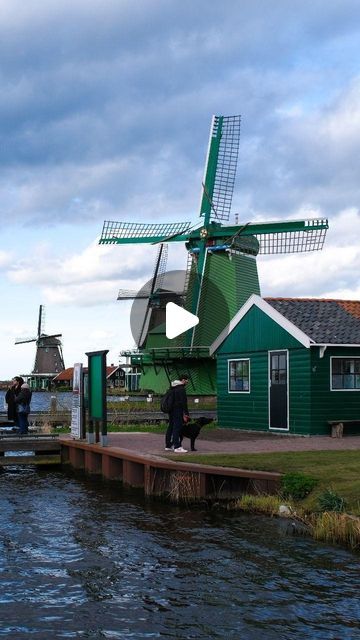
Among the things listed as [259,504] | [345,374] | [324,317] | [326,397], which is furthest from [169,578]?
[324,317]

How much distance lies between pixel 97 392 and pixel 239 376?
678 centimetres

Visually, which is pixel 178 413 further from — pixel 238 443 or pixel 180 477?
pixel 238 443

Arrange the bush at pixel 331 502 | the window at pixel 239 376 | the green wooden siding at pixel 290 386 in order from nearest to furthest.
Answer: the bush at pixel 331 502 < the green wooden siding at pixel 290 386 < the window at pixel 239 376

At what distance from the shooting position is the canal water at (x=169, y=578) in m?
7.71

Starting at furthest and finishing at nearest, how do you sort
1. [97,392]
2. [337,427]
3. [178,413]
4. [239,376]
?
[239,376] → [337,427] → [97,392] → [178,413]

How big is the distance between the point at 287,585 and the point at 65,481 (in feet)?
33.1

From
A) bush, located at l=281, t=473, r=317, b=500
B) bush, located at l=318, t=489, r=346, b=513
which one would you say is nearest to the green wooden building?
bush, located at l=281, t=473, r=317, b=500

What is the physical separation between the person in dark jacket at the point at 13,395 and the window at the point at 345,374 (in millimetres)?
8607

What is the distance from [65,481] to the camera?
1814 cm

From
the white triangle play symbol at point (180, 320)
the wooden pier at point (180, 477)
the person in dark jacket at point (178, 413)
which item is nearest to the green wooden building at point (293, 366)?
the person in dark jacket at point (178, 413)

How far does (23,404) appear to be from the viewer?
71.0 ft

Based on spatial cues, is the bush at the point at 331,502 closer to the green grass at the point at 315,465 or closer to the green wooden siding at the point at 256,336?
the green grass at the point at 315,465

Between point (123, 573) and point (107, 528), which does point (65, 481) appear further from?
point (123, 573)

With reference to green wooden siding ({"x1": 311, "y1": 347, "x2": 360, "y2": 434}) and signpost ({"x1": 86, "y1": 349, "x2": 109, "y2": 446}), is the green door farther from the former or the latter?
signpost ({"x1": 86, "y1": 349, "x2": 109, "y2": 446})
